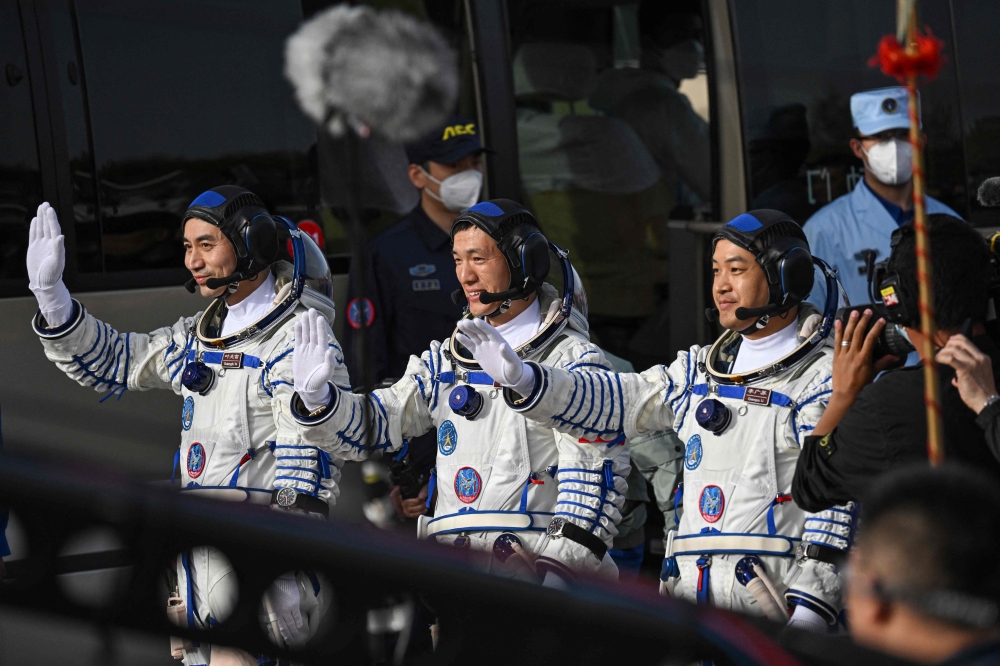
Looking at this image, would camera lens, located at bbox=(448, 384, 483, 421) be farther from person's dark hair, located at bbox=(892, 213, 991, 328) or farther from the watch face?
person's dark hair, located at bbox=(892, 213, 991, 328)

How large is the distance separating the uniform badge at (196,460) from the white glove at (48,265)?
0.58m

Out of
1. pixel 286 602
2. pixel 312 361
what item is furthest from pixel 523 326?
pixel 286 602

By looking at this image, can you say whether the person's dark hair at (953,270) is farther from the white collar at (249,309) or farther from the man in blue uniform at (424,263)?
the man in blue uniform at (424,263)

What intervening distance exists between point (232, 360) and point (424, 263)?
1046 mm

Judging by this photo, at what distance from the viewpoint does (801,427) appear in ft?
11.5

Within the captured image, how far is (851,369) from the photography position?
3.23m

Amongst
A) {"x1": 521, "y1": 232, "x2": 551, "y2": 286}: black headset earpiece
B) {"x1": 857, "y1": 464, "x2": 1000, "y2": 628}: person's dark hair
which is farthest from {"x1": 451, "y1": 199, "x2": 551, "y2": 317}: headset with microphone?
{"x1": 857, "y1": 464, "x2": 1000, "y2": 628}: person's dark hair

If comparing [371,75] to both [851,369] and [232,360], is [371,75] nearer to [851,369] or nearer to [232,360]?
[851,369]

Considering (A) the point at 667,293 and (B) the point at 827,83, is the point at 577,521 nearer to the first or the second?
(A) the point at 667,293

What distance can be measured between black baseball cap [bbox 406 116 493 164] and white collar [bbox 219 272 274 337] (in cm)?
96

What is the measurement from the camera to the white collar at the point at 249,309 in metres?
4.29

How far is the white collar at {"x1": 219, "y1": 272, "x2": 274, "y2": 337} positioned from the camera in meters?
4.29

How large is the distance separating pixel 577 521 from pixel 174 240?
190cm

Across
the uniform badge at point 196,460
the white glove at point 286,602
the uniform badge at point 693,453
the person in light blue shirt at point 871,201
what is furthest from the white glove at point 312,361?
the person in light blue shirt at point 871,201
